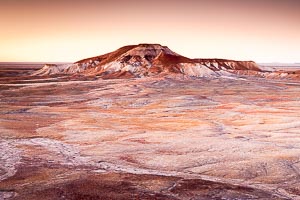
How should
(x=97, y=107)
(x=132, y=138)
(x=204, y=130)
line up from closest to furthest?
(x=132, y=138) → (x=204, y=130) → (x=97, y=107)

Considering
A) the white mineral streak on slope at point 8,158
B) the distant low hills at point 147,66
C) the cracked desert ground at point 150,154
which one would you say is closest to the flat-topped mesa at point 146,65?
the distant low hills at point 147,66

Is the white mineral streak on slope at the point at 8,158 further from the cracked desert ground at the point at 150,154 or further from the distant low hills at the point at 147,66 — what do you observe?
the distant low hills at the point at 147,66

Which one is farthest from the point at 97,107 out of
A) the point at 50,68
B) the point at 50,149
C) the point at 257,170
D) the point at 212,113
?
the point at 50,68

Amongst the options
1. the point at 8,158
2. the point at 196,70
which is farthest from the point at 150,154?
the point at 196,70

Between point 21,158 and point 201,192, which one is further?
point 21,158

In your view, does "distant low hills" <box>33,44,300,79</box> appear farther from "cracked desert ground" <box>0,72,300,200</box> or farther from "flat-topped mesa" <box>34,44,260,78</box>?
"cracked desert ground" <box>0,72,300,200</box>

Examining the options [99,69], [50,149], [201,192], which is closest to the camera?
[201,192]

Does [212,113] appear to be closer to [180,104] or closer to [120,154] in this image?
[180,104]

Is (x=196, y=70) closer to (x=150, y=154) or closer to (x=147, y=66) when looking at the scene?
(x=147, y=66)
